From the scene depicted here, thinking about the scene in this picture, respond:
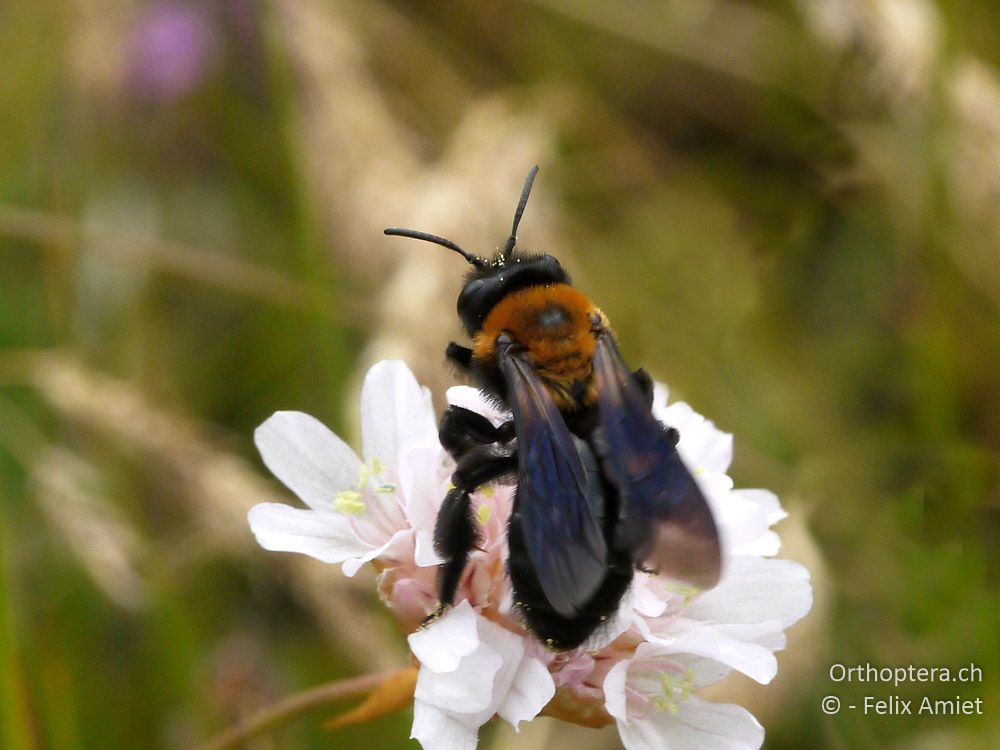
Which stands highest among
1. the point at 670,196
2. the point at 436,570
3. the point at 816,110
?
the point at 816,110

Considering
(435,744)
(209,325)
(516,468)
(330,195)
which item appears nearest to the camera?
(435,744)

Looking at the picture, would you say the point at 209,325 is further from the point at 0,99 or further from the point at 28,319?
the point at 0,99

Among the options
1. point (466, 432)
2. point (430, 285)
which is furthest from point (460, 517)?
point (430, 285)

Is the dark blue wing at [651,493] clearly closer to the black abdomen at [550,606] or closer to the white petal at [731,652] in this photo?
the black abdomen at [550,606]

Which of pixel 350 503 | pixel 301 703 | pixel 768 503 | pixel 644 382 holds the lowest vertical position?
pixel 301 703

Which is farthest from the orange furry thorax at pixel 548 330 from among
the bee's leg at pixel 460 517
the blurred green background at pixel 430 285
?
the blurred green background at pixel 430 285

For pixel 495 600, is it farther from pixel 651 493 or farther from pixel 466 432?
pixel 651 493

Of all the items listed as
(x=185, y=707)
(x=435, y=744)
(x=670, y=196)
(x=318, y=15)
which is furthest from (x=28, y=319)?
(x=435, y=744)
